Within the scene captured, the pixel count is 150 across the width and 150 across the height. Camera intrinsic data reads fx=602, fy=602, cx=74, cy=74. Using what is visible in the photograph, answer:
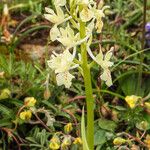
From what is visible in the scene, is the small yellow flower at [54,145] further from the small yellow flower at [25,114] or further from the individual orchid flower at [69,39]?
the individual orchid flower at [69,39]

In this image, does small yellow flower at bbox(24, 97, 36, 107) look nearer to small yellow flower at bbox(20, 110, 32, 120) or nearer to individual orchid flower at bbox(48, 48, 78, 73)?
small yellow flower at bbox(20, 110, 32, 120)

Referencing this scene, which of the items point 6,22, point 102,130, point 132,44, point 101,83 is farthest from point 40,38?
point 102,130

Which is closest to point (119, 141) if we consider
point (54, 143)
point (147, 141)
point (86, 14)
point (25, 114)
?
point (147, 141)

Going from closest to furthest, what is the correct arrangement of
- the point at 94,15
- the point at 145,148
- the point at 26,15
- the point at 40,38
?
the point at 94,15 < the point at 145,148 < the point at 40,38 < the point at 26,15

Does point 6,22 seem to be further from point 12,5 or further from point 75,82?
point 75,82

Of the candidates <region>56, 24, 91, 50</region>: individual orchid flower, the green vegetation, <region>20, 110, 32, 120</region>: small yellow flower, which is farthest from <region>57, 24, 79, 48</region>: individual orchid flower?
<region>20, 110, 32, 120</region>: small yellow flower

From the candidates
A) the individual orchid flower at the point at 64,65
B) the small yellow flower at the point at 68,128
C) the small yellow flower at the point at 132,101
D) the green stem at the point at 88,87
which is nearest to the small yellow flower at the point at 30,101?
the small yellow flower at the point at 68,128

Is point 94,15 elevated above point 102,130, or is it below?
above
